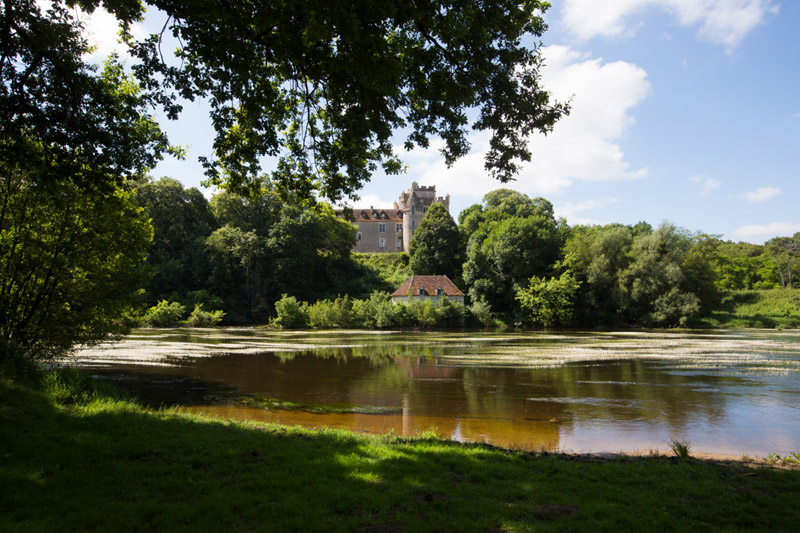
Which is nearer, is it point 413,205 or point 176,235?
point 176,235

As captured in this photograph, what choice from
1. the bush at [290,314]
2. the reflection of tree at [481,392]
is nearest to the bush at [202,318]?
the bush at [290,314]

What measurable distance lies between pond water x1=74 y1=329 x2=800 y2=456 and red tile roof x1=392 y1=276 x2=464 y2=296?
119 feet

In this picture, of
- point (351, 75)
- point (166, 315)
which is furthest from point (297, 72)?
point (166, 315)

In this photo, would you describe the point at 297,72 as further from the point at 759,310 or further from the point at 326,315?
the point at 759,310

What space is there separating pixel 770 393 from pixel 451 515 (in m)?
15.9

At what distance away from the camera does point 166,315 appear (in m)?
56.0

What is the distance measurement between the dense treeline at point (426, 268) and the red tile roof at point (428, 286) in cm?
378

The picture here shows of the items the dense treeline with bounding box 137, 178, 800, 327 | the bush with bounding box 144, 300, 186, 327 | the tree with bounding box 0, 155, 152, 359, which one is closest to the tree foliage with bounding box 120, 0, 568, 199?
the tree with bounding box 0, 155, 152, 359

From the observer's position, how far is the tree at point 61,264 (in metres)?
12.7

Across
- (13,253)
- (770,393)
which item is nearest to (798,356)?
(770,393)

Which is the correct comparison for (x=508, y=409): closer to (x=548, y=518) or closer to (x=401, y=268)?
(x=548, y=518)

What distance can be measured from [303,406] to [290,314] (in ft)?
148

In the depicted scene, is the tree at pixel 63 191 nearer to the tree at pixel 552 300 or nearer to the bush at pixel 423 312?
the bush at pixel 423 312

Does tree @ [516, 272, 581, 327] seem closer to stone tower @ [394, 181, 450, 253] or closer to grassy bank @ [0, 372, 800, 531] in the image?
stone tower @ [394, 181, 450, 253]
